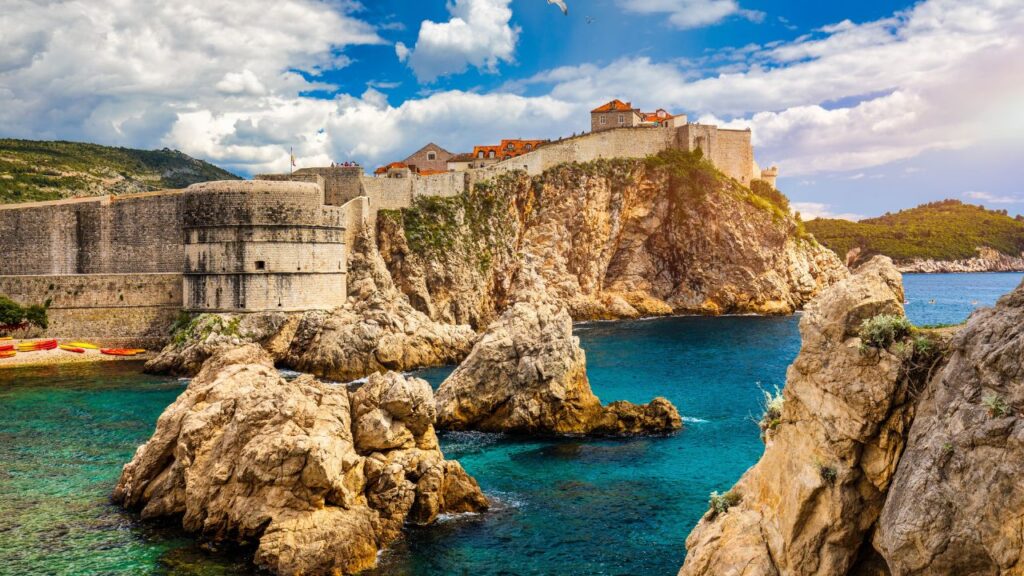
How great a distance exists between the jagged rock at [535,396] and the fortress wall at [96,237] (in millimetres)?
23849

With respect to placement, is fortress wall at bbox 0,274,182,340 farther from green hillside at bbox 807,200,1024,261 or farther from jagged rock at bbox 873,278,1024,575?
green hillside at bbox 807,200,1024,261

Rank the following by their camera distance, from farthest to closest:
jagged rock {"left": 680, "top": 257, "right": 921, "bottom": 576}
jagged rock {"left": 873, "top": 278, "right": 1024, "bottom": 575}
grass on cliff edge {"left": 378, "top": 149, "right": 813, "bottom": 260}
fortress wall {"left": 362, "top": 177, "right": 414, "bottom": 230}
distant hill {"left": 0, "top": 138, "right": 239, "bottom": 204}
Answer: distant hill {"left": 0, "top": 138, "right": 239, "bottom": 204} < grass on cliff edge {"left": 378, "top": 149, "right": 813, "bottom": 260} < fortress wall {"left": 362, "top": 177, "right": 414, "bottom": 230} < jagged rock {"left": 680, "top": 257, "right": 921, "bottom": 576} < jagged rock {"left": 873, "top": 278, "right": 1024, "bottom": 575}

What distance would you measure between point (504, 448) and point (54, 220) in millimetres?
31269

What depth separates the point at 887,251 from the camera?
10794cm

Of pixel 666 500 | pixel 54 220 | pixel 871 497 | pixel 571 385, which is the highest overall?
pixel 54 220

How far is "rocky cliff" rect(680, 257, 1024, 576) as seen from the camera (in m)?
5.66

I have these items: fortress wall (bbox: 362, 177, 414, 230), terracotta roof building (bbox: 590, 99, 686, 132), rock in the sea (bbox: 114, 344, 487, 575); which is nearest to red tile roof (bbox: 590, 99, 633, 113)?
terracotta roof building (bbox: 590, 99, 686, 132)

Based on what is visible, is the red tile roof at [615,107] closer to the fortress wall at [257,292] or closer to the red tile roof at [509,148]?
the red tile roof at [509,148]

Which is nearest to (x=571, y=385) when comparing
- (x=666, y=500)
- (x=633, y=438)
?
(x=633, y=438)

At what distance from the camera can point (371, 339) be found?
34406 millimetres

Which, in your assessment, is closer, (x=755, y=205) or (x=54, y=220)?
(x=54, y=220)

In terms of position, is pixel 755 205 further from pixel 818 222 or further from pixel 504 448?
pixel 818 222

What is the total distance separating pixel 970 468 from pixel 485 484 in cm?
1324

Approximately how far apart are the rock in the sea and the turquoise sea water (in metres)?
0.58
